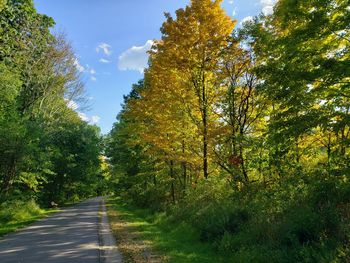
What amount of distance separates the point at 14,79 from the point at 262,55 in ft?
47.8

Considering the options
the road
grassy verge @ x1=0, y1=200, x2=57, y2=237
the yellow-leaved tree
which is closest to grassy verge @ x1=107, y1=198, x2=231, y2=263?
the road

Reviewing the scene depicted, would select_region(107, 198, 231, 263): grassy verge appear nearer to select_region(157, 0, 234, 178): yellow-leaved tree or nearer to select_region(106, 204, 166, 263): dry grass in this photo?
select_region(106, 204, 166, 263): dry grass

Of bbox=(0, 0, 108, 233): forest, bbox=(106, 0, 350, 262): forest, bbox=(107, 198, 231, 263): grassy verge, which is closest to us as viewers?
bbox=(106, 0, 350, 262): forest

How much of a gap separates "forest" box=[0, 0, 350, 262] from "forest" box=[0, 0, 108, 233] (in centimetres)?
12

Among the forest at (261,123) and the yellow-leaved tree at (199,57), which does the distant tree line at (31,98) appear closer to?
the forest at (261,123)

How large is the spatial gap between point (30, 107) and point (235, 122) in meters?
22.7

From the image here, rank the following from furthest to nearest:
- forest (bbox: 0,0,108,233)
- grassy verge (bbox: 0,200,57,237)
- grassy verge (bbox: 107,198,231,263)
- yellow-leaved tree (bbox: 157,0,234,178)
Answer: forest (bbox: 0,0,108,233), grassy verge (bbox: 0,200,57,237), yellow-leaved tree (bbox: 157,0,234,178), grassy verge (bbox: 107,198,231,263)

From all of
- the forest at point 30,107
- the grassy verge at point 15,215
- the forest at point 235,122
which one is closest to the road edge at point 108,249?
the forest at point 235,122

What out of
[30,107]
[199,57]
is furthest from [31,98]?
[199,57]

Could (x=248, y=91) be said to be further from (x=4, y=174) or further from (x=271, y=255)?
(x=4, y=174)

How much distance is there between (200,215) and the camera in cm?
1413

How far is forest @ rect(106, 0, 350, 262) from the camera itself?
8.54 metres

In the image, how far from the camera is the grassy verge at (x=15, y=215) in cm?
1733

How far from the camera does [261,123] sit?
15.8m
